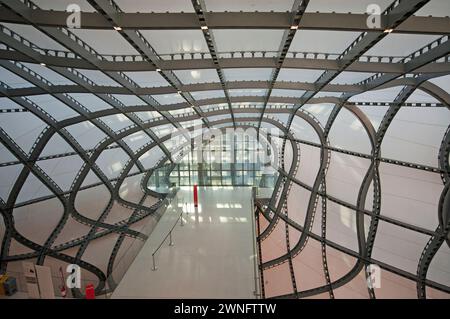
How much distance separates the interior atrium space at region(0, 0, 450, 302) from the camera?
38.7ft

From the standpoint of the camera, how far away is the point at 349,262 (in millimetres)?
28000

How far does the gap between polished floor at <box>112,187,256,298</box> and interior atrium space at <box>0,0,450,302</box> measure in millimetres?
108

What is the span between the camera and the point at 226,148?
44.9 meters

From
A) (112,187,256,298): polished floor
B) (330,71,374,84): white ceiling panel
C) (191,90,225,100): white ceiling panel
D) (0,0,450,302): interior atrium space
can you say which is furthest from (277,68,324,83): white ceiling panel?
(112,187,256,298): polished floor

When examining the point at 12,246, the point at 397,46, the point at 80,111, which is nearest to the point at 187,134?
the point at 80,111

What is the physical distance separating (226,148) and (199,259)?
26917 millimetres

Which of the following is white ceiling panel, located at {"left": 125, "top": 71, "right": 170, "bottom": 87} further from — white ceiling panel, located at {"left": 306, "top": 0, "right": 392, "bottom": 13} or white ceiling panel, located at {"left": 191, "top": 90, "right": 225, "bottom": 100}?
white ceiling panel, located at {"left": 306, "top": 0, "right": 392, "bottom": 13}

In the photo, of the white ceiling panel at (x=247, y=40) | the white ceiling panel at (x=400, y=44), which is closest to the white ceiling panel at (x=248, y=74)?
the white ceiling panel at (x=247, y=40)

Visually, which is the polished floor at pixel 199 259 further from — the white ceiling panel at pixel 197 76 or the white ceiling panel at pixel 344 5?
the white ceiling panel at pixel 344 5

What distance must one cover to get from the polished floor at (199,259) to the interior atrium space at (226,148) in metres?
0.11

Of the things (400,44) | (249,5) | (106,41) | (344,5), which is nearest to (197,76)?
(106,41)

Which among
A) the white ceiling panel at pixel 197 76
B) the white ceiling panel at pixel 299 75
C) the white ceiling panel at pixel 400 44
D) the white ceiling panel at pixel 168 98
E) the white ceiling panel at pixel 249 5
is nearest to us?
the white ceiling panel at pixel 249 5

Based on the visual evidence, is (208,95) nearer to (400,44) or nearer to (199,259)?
(199,259)

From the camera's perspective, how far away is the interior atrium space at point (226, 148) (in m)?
11.8
